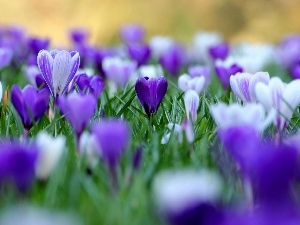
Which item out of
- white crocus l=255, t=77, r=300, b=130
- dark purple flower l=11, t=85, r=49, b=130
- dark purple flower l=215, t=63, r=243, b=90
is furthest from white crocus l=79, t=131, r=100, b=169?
dark purple flower l=215, t=63, r=243, b=90

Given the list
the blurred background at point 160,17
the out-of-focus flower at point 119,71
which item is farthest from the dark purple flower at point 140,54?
the blurred background at point 160,17

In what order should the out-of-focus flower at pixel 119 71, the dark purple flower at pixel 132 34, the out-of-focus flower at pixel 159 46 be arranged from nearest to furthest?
the out-of-focus flower at pixel 119 71, the out-of-focus flower at pixel 159 46, the dark purple flower at pixel 132 34

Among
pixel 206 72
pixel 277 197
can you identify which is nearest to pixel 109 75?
pixel 206 72


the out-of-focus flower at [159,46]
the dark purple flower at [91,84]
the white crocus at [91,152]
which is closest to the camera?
the white crocus at [91,152]

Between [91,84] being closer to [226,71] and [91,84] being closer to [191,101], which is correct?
[191,101]

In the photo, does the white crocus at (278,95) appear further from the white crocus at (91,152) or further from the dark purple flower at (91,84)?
the dark purple flower at (91,84)

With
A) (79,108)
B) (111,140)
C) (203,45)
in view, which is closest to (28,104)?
(79,108)
